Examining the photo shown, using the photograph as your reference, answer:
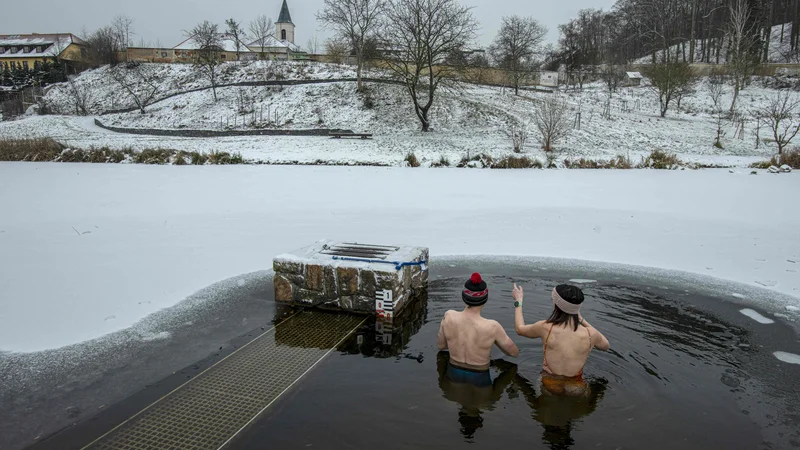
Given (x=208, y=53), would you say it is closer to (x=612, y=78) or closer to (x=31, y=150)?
(x=31, y=150)

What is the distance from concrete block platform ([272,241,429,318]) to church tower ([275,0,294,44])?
2847 inches

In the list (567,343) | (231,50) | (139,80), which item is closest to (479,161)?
(567,343)

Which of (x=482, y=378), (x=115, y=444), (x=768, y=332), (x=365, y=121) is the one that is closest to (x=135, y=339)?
(x=115, y=444)

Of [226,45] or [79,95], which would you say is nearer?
[79,95]

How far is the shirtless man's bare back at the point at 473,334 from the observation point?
12.7 ft

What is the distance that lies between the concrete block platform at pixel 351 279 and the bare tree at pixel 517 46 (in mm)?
34776

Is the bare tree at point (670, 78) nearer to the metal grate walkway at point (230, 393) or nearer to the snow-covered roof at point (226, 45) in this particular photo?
the metal grate walkway at point (230, 393)

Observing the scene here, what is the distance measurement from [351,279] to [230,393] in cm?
191

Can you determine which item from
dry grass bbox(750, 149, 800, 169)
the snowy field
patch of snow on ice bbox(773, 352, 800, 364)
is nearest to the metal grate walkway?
patch of snow on ice bbox(773, 352, 800, 364)

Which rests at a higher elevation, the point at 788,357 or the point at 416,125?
the point at 416,125

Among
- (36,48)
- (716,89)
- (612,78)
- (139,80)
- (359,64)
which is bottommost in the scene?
(716,89)

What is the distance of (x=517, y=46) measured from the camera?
1608 inches

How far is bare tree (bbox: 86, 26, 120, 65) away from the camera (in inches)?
2099

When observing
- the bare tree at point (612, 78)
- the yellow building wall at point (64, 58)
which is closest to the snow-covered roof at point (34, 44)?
the yellow building wall at point (64, 58)
